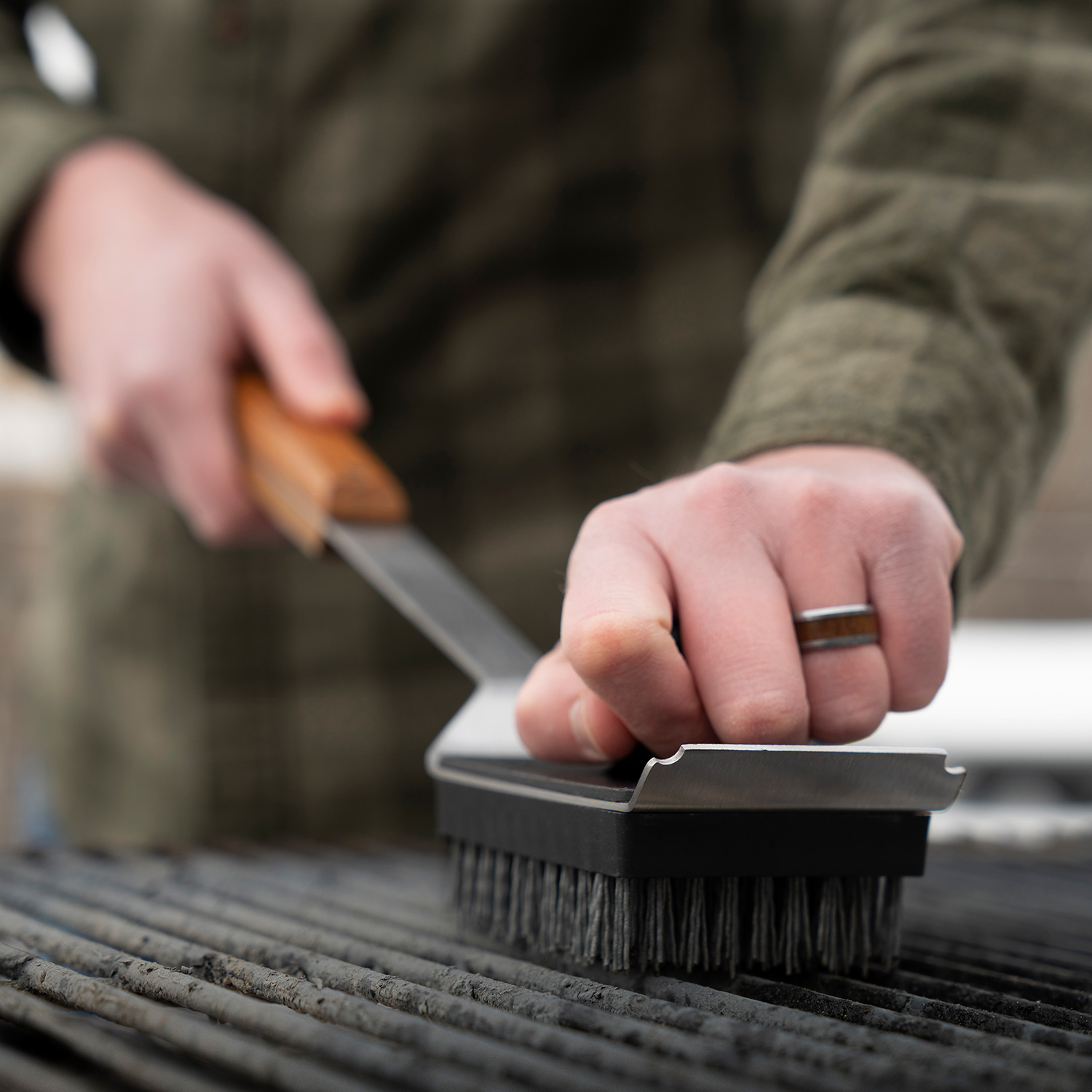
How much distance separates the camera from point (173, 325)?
96cm

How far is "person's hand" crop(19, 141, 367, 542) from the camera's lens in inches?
37.8

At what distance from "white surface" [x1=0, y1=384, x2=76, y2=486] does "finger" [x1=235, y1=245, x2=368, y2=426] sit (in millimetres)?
1818

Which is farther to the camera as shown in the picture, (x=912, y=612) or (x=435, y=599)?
(x=435, y=599)

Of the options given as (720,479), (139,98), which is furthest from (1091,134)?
(139,98)

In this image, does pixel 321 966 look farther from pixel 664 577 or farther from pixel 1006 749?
pixel 1006 749

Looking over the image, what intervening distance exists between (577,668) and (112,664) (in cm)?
111

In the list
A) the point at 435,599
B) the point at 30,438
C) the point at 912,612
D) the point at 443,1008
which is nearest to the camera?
the point at 443,1008

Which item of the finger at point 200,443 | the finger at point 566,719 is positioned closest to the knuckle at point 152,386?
the finger at point 200,443

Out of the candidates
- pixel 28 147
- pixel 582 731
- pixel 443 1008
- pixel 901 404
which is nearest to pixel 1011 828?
pixel 901 404

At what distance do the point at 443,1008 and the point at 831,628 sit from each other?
10.2 inches

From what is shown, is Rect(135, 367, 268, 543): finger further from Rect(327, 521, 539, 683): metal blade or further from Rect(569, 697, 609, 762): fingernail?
Rect(569, 697, 609, 762): fingernail

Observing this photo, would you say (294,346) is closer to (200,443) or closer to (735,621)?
(200,443)

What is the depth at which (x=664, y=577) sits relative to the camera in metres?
0.53

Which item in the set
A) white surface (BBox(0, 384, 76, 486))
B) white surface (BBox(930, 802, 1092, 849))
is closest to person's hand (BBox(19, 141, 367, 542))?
white surface (BBox(930, 802, 1092, 849))
